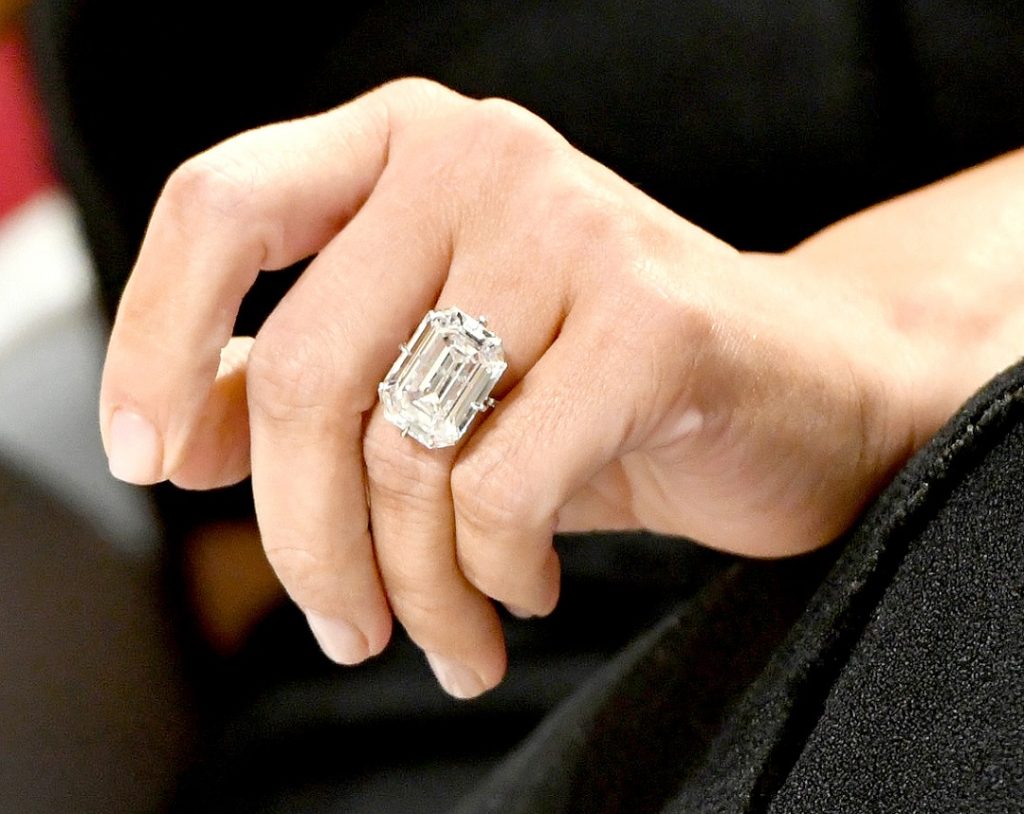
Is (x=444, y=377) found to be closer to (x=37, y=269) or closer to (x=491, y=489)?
(x=491, y=489)

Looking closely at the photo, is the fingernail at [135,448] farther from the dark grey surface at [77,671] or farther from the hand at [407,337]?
the dark grey surface at [77,671]

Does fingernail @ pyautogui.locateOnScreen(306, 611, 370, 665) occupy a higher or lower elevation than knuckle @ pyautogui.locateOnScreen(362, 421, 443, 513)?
lower

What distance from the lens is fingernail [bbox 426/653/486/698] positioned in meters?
0.59

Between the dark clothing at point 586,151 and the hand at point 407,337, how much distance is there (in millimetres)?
167

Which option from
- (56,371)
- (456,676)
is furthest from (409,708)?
(56,371)

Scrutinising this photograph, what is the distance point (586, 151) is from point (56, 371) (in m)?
0.79

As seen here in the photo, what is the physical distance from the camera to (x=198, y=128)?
2.76 ft

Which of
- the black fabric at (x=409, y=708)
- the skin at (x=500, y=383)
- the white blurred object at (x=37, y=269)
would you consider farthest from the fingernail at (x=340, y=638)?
the white blurred object at (x=37, y=269)

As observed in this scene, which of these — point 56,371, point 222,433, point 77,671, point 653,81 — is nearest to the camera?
point 222,433

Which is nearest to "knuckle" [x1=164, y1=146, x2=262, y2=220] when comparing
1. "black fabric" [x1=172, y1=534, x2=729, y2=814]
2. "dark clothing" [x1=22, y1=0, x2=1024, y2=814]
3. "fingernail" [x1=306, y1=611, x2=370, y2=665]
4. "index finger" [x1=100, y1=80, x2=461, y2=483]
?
"index finger" [x1=100, y1=80, x2=461, y2=483]

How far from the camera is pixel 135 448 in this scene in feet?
1.74

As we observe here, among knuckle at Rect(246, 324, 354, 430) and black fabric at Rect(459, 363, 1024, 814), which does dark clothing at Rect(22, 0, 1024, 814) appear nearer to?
black fabric at Rect(459, 363, 1024, 814)

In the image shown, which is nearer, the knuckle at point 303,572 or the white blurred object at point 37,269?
the knuckle at point 303,572

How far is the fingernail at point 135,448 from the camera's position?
53 cm
